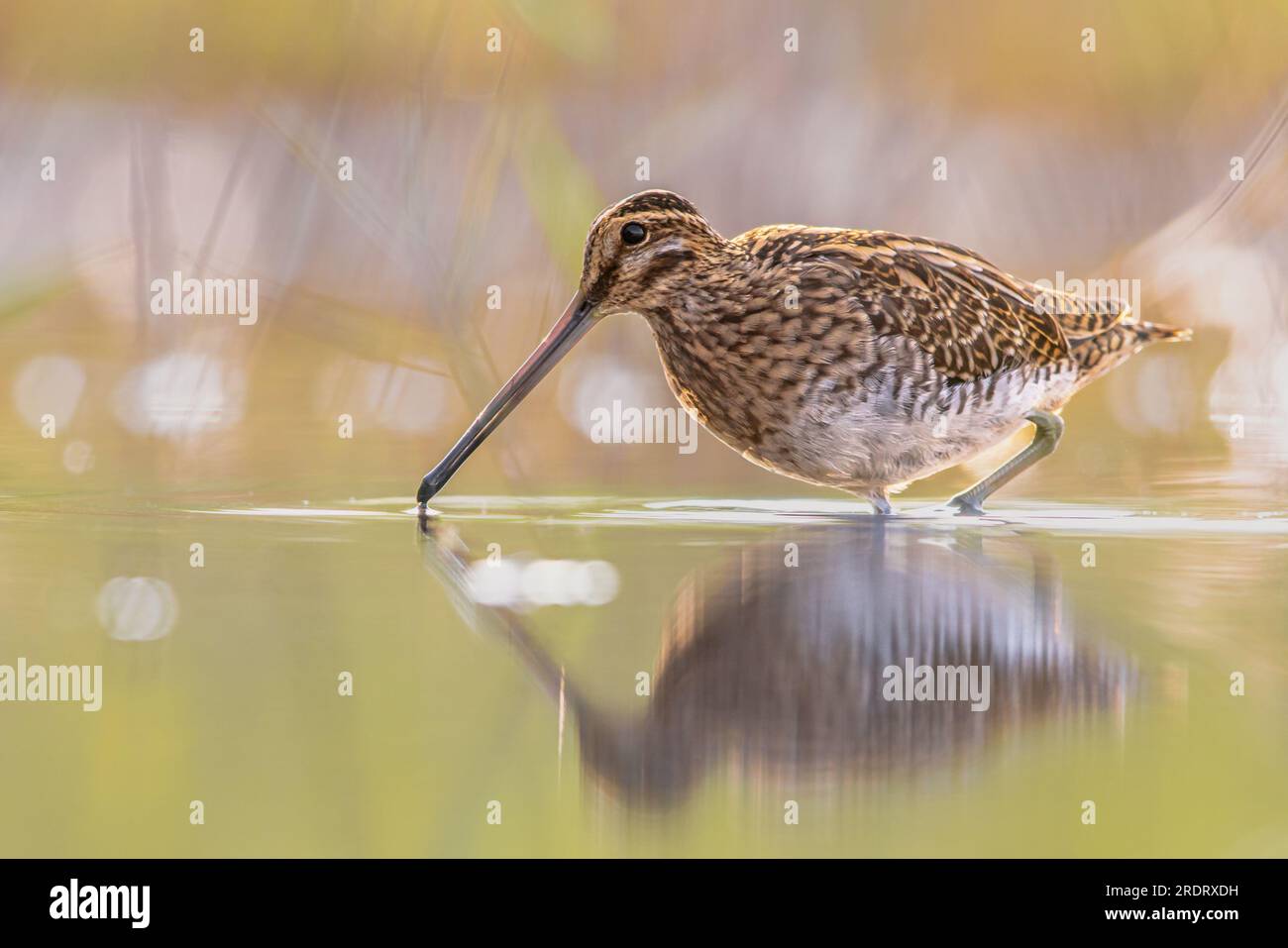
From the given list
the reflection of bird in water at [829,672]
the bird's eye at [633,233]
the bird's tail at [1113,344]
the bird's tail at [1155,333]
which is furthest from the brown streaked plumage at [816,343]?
the reflection of bird in water at [829,672]

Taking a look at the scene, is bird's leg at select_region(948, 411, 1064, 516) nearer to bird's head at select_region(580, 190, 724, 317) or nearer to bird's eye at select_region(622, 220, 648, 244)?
bird's head at select_region(580, 190, 724, 317)

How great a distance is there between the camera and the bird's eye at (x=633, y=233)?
6.54 m

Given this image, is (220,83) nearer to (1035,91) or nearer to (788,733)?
(1035,91)

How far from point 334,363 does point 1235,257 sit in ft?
18.1

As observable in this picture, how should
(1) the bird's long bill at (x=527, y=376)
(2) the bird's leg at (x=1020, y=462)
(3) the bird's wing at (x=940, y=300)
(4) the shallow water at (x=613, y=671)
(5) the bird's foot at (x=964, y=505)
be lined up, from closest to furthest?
1. (4) the shallow water at (x=613, y=671)
2. (3) the bird's wing at (x=940, y=300)
3. (1) the bird's long bill at (x=527, y=376)
4. (5) the bird's foot at (x=964, y=505)
5. (2) the bird's leg at (x=1020, y=462)

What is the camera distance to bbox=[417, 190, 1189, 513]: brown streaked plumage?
6422mm

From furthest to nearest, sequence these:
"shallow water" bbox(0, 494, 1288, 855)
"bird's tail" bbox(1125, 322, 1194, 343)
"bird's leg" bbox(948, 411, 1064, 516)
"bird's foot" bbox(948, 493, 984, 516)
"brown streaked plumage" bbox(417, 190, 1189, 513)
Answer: "bird's tail" bbox(1125, 322, 1194, 343) → "bird's leg" bbox(948, 411, 1064, 516) → "bird's foot" bbox(948, 493, 984, 516) → "brown streaked plumage" bbox(417, 190, 1189, 513) → "shallow water" bbox(0, 494, 1288, 855)

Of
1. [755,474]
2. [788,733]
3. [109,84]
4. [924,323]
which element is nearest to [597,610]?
[788,733]

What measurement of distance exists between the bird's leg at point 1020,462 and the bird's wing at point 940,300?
298 millimetres

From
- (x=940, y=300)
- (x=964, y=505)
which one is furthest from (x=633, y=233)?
(x=964, y=505)

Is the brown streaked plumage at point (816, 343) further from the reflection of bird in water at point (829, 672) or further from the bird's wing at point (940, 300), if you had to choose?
the reflection of bird in water at point (829, 672)

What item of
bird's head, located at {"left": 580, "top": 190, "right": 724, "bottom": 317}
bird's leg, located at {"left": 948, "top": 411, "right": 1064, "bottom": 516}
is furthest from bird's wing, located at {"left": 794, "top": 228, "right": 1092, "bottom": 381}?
bird's head, located at {"left": 580, "top": 190, "right": 724, "bottom": 317}

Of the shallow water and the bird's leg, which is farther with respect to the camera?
the bird's leg

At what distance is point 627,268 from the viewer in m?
6.58
